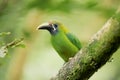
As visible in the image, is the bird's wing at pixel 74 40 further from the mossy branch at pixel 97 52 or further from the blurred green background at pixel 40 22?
the mossy branch at pixel 97 52

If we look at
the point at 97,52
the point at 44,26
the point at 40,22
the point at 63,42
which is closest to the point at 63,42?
the point at 63,42

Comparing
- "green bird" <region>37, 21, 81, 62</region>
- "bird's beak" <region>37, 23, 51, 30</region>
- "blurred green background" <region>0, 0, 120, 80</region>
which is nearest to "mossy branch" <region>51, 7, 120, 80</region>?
"blurred green background" <region>0, 0, 120, 80</region>

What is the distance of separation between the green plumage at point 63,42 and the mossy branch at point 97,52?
3.47 ft

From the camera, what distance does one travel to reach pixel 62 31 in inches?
137

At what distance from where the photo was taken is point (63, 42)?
3.44 metres

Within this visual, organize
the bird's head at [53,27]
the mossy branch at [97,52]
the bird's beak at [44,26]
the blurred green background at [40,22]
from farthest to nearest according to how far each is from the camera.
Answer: the blurred green background at [40,22]
the bird's head at [53,27]
the bird's beak at [44,26]
the mossy branch at [97,52]

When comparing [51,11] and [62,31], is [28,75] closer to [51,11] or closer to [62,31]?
[51,11]

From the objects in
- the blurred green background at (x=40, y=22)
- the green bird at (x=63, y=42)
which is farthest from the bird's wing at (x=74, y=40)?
the blurred green background at (x=40, y=22)

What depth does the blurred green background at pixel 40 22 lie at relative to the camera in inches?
158

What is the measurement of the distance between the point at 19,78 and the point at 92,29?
1978 millimetres

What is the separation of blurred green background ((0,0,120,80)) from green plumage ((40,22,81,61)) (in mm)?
331

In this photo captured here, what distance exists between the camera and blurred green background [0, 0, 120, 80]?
13.1 ft

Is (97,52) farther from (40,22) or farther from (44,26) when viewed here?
(40,22)

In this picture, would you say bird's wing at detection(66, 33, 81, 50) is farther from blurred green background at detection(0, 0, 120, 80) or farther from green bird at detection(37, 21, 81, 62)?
blurred green background at detection(0, 0, 120, 80)
